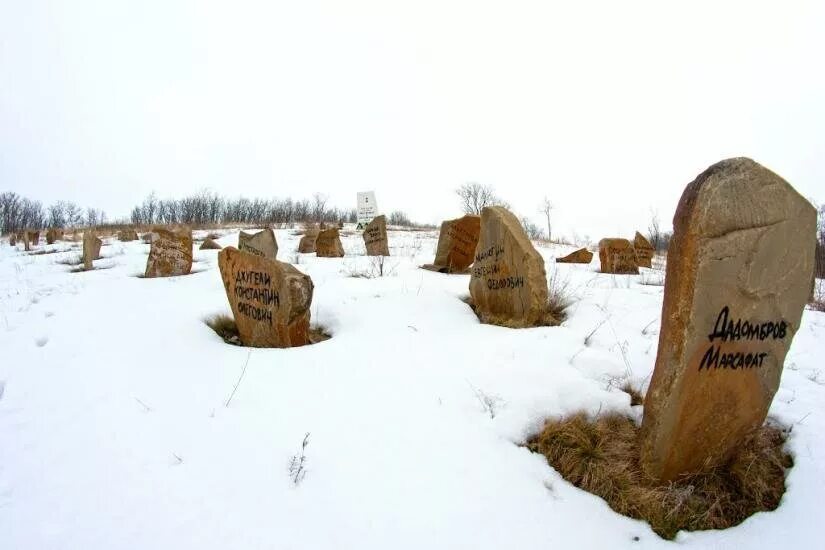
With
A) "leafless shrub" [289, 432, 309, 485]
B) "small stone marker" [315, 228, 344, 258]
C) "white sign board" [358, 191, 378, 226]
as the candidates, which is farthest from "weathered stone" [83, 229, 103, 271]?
"leafless shrub" [289, 432, 309, 485]

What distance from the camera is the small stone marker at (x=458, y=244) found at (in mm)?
7121

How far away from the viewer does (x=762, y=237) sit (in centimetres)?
203

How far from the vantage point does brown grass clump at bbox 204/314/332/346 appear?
159 inches

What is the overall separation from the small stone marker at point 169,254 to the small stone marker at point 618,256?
7356mm

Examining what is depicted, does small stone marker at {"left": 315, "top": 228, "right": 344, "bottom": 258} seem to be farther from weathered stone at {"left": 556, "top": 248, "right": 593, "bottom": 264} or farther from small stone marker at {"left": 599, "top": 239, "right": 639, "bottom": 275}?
small stone marker at {"left": 599, "top": 239, "right": 639, "bottom": 275}

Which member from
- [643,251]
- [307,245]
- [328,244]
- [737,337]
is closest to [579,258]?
[643,251]

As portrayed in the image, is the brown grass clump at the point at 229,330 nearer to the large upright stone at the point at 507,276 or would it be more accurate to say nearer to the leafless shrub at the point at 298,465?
the large upright stone at the point at 507,276

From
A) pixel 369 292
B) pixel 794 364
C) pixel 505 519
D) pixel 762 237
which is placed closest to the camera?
pixel 505 519

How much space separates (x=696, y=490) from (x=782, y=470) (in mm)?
577

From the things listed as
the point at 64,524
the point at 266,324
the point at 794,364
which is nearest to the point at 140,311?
the point at 266,324

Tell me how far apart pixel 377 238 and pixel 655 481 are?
8080mm

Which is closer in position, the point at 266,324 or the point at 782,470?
the point at 782,470

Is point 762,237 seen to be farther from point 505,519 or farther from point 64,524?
point 64,524

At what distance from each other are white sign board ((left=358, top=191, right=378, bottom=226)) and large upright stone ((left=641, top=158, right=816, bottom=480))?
12.5 m
